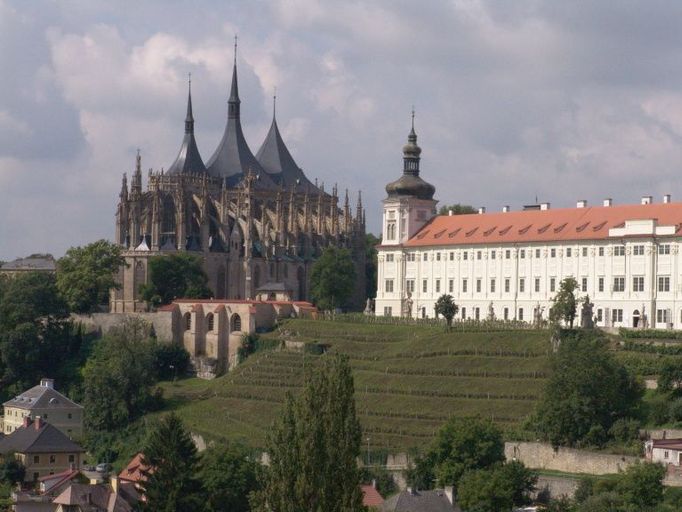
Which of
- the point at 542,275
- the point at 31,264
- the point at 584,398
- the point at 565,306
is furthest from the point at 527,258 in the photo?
the point at 31,264

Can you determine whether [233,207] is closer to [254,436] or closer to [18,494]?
[254,436]

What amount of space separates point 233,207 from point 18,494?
60569 mm

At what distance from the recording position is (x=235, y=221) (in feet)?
465

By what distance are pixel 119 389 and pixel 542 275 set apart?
25198mm

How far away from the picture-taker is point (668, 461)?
7706cm

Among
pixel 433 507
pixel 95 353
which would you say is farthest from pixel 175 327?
pixel 433 507

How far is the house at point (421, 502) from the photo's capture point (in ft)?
248

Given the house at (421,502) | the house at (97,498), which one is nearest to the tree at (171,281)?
the house at (97,498)

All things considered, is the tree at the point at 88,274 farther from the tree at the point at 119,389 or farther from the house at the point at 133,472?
the house at the point at 133,472

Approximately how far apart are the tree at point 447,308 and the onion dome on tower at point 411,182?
14437 mm

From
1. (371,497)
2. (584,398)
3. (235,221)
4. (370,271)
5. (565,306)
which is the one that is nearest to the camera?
(371,497)

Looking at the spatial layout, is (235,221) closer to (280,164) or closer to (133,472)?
(280,164)

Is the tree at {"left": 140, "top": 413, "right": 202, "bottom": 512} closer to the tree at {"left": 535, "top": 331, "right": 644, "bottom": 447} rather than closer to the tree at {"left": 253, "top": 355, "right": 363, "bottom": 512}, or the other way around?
the tree at {"left": 253, "top": 355, "right": 363, "bottom": 512}

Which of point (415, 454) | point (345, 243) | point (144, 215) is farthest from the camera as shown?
point (345, 243)
